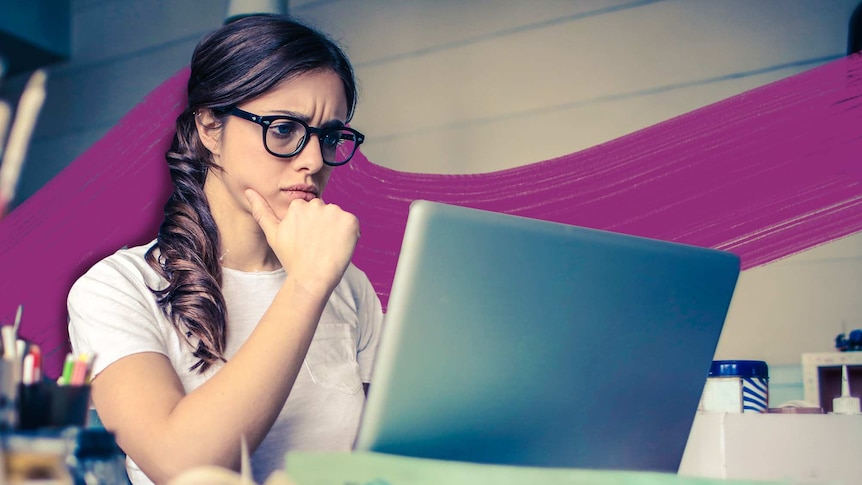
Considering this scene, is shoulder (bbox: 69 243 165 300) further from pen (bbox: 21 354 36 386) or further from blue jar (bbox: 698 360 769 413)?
blue jar (bbox: 698 360 769 413)

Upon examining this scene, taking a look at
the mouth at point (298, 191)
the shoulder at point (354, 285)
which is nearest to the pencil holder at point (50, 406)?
the mouth at point (298, 191)

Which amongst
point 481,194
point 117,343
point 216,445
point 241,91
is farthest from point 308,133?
point 481,194

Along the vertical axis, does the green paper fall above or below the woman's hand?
below

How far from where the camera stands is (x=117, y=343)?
0.96m

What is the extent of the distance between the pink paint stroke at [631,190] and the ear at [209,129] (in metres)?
0.28

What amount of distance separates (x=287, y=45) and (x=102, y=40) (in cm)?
192

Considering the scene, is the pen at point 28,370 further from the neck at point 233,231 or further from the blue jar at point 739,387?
the blue jar at point 739,387

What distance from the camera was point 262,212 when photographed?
43.5 inches

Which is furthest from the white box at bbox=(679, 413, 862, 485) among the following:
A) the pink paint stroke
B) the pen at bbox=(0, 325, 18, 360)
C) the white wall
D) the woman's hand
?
the pen at bbox=(0, 325, 18, 360)

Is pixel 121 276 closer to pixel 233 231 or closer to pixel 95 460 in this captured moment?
pixel 233 231

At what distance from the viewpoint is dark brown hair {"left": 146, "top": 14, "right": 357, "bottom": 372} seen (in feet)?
3.74

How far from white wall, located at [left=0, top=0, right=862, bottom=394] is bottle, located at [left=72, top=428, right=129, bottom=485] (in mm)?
1583

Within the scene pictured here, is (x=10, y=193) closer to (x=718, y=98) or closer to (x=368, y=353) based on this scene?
(x=368, y=353)

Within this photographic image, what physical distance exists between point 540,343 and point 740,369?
0.86 metres
